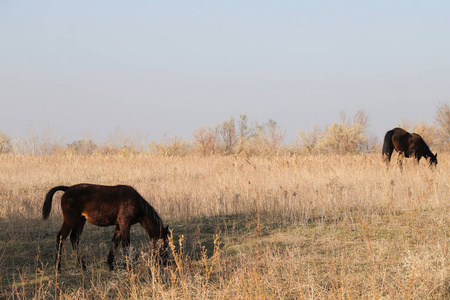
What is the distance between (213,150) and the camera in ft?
87.6

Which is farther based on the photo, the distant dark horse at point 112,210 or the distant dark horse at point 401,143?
the distant dark horse at point 401,143

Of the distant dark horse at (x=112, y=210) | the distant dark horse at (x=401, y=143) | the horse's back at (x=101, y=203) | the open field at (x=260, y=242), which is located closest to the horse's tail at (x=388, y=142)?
the distant dark horse at (x=401, y=143)

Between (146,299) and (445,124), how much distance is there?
31.3 metres

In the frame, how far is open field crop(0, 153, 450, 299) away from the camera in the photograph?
15.6 feet

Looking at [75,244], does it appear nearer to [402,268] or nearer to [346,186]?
[402,268]

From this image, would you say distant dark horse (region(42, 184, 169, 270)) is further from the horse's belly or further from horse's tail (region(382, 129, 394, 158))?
horse's tail (region(382, 129, 394, 158))

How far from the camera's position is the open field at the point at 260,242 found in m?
4.77

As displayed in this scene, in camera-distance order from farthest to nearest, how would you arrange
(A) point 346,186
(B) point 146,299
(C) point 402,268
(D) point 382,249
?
(A) point 346,186
(D) point 382,249
(C) point 402,268
(B) point 146,299

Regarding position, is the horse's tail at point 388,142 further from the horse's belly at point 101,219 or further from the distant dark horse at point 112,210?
the horse's belly at point 101,219

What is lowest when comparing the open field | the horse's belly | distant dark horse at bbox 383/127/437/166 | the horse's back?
the open field

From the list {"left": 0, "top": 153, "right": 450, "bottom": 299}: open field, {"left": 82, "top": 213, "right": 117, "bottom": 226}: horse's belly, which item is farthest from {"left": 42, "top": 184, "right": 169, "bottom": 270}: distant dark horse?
{"left": 0, "top": 153, "right": 450, "bottom": 299}: open field

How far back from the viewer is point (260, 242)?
286 inches

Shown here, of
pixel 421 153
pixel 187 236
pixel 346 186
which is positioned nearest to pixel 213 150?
pixel 421 153

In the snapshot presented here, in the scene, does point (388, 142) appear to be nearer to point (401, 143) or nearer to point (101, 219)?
point (401, 143)
